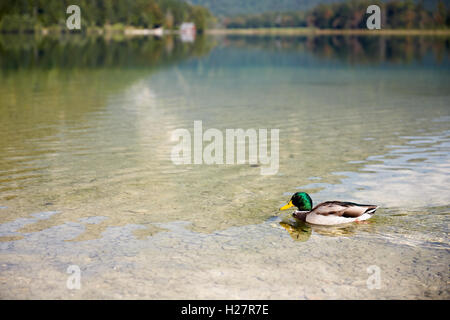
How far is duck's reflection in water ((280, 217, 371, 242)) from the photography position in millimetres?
8703

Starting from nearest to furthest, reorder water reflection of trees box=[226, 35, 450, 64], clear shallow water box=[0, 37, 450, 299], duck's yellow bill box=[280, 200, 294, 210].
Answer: clear shallow water box=[0, 37, 450, 299] → duck's yellow bill box=[280, 200, 294, 210] → water reflection of trees box=[226, 35, 450, 64]

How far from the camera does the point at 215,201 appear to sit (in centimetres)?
1041

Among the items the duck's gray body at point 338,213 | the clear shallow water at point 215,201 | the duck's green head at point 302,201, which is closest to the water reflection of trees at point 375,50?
the clear shallow water at point 215,201

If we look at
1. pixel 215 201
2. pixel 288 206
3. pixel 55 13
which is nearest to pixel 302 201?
pixel 288 206

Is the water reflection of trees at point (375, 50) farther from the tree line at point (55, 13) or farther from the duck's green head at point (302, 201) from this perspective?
the tree line at point (55, 13)

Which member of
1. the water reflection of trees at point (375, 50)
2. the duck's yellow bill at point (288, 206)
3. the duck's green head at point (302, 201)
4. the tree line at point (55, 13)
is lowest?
the duck's yellow bill at point (288, 206)

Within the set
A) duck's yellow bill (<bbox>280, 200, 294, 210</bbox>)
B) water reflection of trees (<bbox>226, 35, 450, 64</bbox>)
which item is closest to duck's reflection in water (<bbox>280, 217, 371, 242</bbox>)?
duck's yellow bill (<bbox>280, 200, 294, 210</bbox>)

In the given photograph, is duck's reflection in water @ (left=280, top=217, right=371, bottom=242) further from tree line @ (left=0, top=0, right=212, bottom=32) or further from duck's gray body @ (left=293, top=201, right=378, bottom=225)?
tree line @ (left=0, top=0, right=212, bottom=32)

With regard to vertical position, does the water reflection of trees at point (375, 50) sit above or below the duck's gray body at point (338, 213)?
above

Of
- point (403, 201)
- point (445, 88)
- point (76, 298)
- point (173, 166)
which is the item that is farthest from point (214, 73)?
point (76, 298)

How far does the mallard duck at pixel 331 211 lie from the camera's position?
8.61m

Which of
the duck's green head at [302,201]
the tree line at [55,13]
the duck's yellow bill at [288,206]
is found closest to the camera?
the duck's green head at [302,201]

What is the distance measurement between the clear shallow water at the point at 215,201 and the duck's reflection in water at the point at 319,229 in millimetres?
34

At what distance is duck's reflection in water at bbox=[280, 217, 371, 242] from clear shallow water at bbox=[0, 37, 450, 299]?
3 cm
